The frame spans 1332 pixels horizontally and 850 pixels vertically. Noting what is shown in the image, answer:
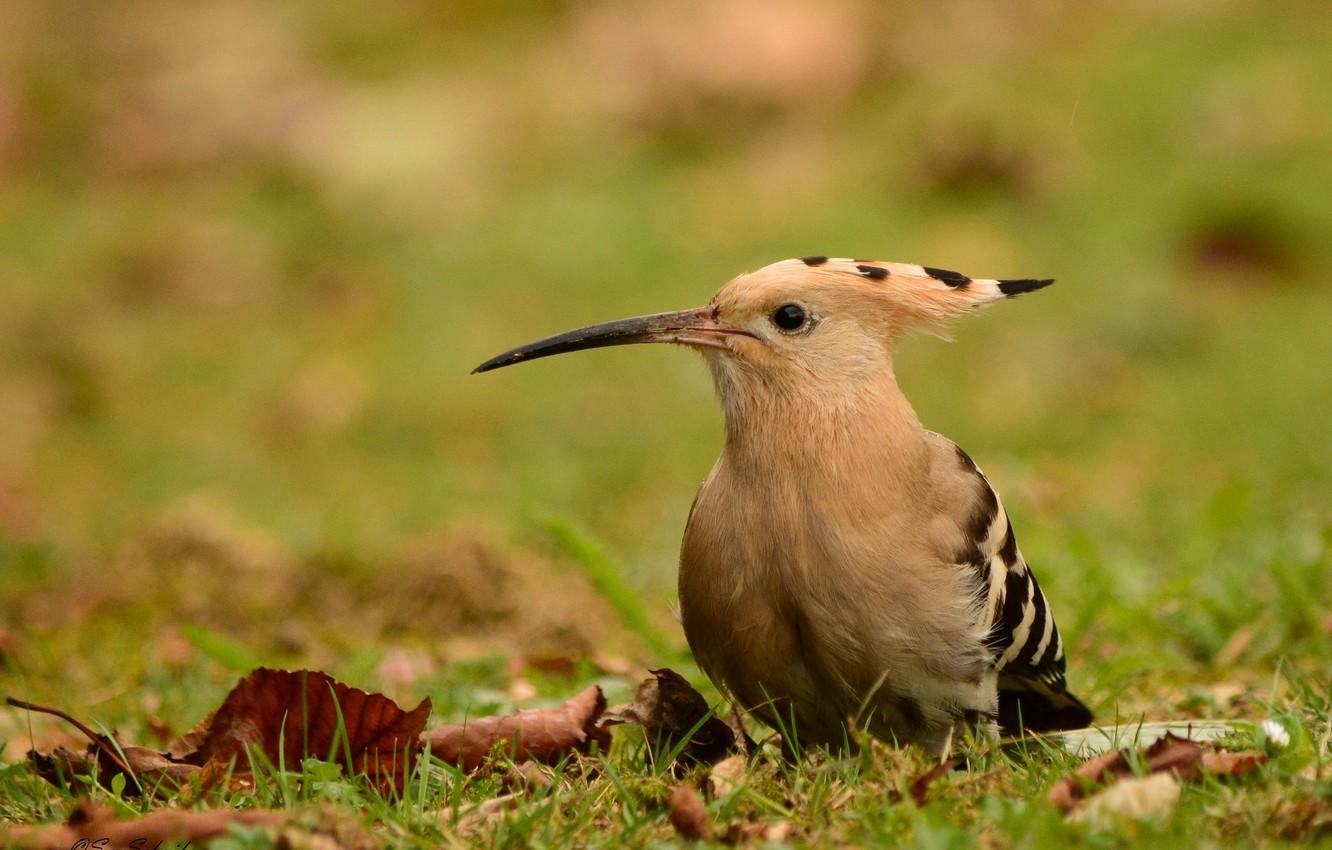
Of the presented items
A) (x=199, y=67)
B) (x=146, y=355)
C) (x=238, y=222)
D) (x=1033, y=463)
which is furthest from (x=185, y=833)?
(x=199, y=67)

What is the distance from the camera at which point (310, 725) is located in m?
2.86

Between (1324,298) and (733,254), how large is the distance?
115 inches

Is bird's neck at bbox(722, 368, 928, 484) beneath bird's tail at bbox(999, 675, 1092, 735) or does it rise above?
above

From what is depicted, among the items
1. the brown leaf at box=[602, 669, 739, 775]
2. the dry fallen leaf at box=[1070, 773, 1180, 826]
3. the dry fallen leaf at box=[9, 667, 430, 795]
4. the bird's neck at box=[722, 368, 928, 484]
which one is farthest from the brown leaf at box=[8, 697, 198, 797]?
the dry fallen leaf at box=[1070, 773, 1180, 826]

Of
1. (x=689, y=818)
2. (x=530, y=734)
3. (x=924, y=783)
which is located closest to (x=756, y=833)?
(x=689, y=818)

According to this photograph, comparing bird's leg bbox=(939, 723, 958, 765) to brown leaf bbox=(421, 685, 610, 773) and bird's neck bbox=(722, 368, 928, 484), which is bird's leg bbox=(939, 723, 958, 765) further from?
brown leaf bbox=(421, 685, 610, 773)

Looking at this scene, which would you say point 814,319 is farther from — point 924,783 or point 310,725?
point 310,725

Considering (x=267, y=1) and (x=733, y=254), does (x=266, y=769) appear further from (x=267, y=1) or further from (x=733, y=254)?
(x=267, y=1)

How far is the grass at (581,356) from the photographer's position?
355cm

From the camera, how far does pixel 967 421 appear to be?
6.86m

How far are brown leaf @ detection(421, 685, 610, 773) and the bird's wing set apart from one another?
28.4 inches

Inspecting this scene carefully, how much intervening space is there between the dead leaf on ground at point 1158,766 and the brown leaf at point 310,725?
1.04 m

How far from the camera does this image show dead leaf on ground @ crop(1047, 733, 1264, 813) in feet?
8.03

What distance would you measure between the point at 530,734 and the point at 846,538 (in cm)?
65
